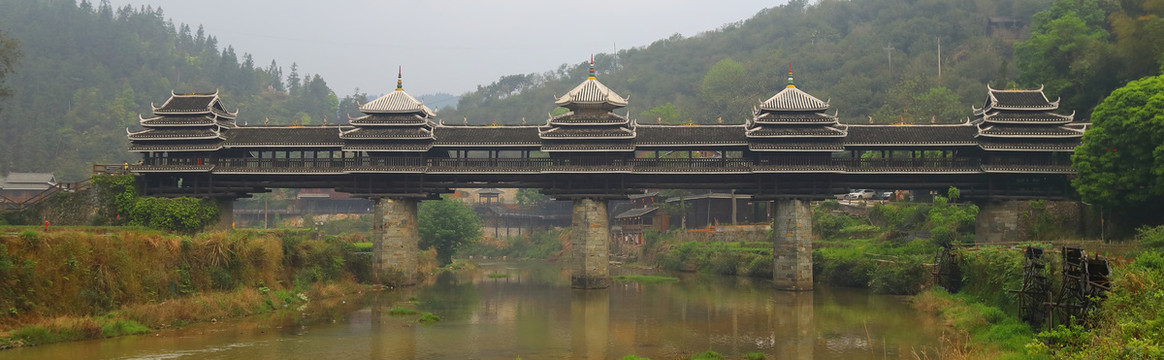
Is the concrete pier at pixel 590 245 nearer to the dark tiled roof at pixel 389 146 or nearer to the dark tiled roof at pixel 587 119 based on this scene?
the dark tiled roof at pixel 587 119

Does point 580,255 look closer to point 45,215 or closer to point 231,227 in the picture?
point 231,227

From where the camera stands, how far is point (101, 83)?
13512cm

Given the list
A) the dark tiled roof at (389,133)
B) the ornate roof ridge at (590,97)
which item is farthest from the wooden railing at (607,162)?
the ornate roof ridge at (590,97)

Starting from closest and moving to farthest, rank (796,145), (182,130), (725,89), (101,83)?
(796,145), (182,130), (725,89), (101,83)

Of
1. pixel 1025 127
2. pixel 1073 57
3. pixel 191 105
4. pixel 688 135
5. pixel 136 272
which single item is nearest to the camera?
pixel 136 272

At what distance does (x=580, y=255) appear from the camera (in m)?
46.9

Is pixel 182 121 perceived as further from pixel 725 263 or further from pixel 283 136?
pixel 725 263

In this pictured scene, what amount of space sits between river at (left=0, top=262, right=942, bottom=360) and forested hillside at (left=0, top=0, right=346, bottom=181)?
5663cm

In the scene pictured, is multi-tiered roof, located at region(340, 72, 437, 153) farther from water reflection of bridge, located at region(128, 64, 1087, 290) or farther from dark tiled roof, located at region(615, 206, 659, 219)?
dark tiled roof, located at region(615, 206, 659, 219)

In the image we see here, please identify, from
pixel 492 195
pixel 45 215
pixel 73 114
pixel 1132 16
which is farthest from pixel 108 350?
pixel 73 114

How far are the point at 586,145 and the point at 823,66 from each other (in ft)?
253

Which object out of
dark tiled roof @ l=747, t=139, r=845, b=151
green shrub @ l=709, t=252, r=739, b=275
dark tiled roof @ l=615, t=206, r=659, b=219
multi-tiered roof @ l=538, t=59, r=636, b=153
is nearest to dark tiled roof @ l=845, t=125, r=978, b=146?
dark tiled roof @ l=747, t=139, r=845, b=151

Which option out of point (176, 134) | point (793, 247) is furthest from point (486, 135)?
point (793, 247)

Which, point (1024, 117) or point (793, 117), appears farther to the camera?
point (793, 117)
